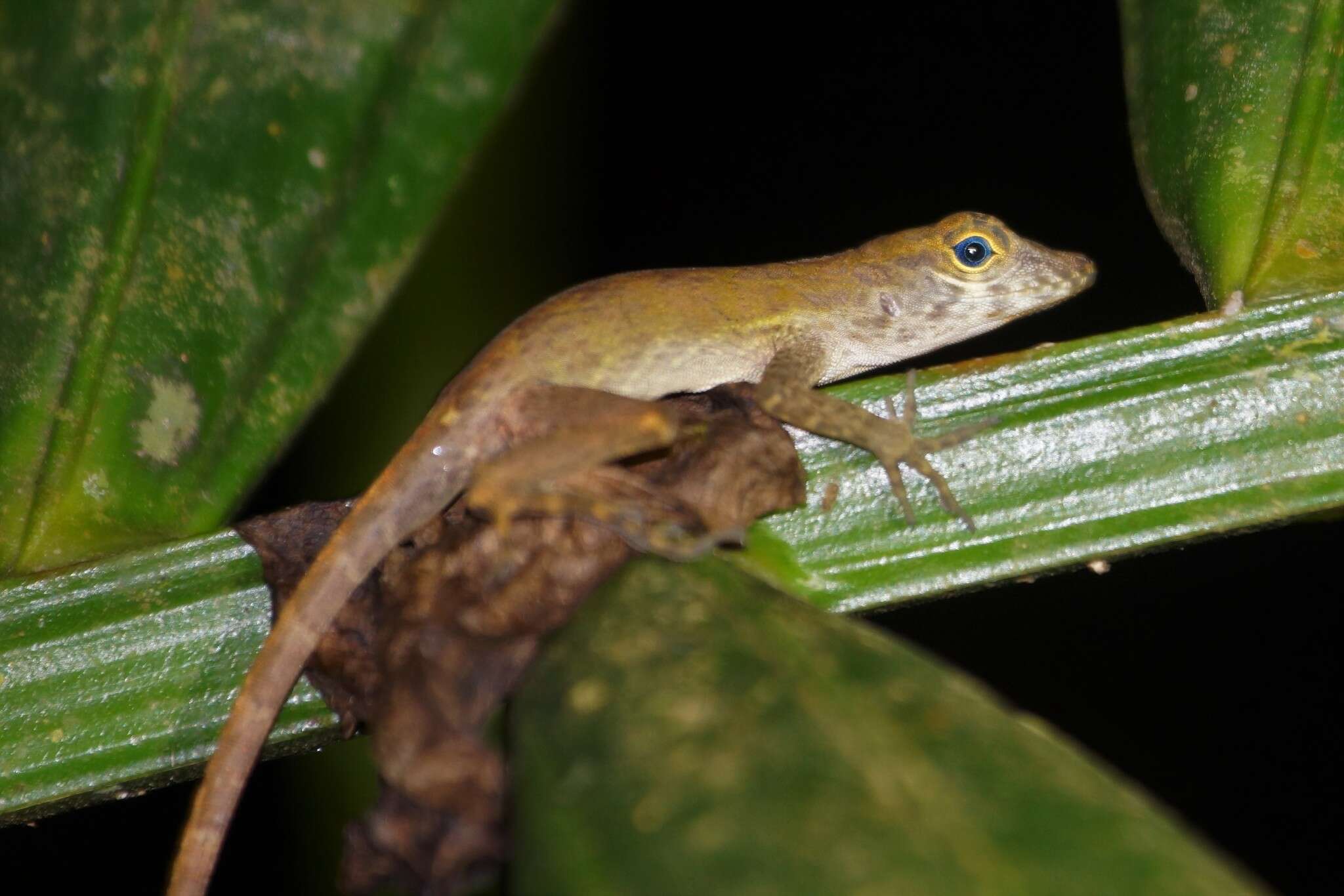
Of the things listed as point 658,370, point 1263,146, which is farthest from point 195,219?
point 1263,146

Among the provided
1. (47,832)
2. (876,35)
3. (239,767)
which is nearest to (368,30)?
(239,767)

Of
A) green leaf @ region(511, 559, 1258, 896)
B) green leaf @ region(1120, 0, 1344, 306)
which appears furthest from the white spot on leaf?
green leaf @ region(1120, 0, 1344, 306)

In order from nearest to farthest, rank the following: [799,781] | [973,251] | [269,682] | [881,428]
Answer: [799,781] → [269,682] → [881,428] → [973,251]

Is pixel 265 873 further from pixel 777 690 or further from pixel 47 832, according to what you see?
A: pixel 777 690

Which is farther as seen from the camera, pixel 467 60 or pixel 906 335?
pixel 906 335

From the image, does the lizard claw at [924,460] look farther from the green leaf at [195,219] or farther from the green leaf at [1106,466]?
A: the green leaf at [195,219]

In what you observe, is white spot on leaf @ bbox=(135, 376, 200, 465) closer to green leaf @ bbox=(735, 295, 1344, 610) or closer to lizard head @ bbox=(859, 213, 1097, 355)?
green leaf @ bbox=(735, 295, 1344, 610)

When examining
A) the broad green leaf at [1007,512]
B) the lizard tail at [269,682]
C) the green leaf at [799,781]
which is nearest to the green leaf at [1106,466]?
the broad green leaf at [1007,512]

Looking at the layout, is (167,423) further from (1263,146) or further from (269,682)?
(1263,146)
